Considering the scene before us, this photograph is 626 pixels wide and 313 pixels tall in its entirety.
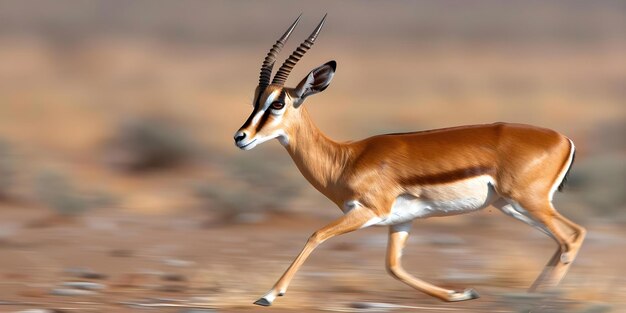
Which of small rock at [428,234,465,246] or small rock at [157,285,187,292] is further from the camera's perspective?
small rock at [428,234,465,246]

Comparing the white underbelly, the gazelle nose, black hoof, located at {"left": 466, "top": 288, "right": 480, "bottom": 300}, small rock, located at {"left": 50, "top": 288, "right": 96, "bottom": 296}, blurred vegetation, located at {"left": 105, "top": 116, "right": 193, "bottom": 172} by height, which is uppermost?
blurred vegetation, located at {"left": 105, "top": 116, "right": 193, "bottom": 172}

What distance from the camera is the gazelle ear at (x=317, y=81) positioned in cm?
907

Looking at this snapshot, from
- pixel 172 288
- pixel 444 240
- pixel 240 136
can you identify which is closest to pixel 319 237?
pixel 240 136

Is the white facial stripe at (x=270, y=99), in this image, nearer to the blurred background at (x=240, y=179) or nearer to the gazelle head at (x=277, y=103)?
the gazelle head at (x=277, y=103)

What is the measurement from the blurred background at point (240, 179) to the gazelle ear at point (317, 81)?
1515mm

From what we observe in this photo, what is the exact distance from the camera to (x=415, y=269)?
11.2 m

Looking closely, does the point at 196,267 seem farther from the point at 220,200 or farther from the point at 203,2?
the point at 203,2

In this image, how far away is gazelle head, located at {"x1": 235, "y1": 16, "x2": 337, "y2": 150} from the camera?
886cm

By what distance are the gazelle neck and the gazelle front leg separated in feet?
1.27

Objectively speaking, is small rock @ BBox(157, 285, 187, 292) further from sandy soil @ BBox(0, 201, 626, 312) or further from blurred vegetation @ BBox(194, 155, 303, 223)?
blurred vegetation @ BBox(194, 155, 303, 223)

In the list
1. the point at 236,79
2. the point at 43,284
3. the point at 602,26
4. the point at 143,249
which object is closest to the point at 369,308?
the point at 43,284

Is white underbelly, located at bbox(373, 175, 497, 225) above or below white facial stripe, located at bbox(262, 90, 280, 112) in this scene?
below

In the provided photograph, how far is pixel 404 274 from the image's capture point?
9.21 meters

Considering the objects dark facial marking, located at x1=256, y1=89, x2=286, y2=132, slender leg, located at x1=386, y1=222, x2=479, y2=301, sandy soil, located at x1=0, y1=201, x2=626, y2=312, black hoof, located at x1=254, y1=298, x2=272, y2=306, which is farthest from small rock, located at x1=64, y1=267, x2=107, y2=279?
slender leg, located at x1=386, y1=222, x2=479, y2=301
